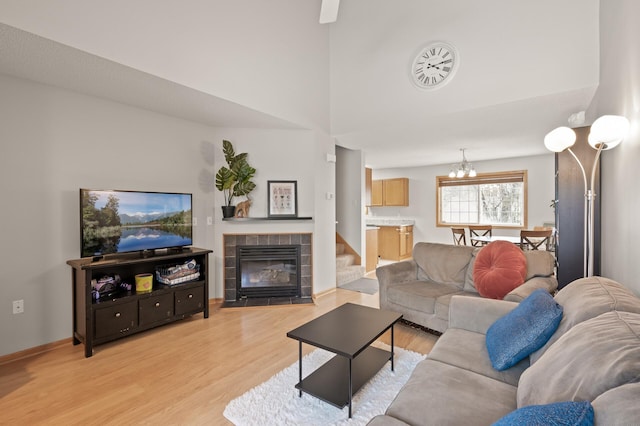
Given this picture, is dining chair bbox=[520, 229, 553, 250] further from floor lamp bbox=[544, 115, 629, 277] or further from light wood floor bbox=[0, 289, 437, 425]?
light wood floor bbox=[0, 289, 437, 425]

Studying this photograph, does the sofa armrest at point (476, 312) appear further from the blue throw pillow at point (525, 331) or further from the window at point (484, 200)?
the window at point (484, 200)

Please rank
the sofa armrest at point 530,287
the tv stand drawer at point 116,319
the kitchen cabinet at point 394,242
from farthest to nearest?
the kitchen cabinet at point 394,242 → the tv stand drawer at point 116,319 → the sofa armrest at point 530,287

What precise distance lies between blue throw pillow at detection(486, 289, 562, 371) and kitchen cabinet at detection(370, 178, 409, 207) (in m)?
6.14

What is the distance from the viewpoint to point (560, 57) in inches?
115

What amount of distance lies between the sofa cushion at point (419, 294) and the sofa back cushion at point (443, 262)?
8cm

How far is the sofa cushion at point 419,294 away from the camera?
2828 millimetres

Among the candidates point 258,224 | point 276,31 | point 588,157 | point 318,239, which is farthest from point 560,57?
point 258,224

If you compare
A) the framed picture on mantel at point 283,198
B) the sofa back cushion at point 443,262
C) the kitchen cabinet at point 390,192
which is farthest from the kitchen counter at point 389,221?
the sofa back cushion at point 443,262

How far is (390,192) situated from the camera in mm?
7855

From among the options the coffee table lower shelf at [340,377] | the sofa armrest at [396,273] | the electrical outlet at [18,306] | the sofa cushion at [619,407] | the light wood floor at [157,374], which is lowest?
the light wood floor at [157,374]

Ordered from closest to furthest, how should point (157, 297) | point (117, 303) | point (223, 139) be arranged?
point (117, 303) < point (157, 297) < point (223, 139)

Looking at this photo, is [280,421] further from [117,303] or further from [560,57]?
[560,57]

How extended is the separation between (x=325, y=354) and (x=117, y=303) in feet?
6.36

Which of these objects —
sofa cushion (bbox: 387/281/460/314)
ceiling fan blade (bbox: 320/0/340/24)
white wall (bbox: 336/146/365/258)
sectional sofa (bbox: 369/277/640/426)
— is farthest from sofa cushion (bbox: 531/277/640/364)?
white wall (bbox: 336/146/365/258)
